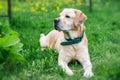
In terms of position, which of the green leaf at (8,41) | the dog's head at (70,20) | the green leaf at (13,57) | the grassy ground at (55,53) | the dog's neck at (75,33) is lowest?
the grassy ground at (55,53)

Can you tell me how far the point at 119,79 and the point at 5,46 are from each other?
2191 millimetres

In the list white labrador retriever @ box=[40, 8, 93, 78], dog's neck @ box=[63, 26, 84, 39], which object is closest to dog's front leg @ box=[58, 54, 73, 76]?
white labrador retriever @ box=[40, 8, 93, 78]

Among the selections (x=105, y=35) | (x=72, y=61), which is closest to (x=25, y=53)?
(x=72, y=61)

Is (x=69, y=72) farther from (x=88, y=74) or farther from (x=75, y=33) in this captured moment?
(x=75, y=33)

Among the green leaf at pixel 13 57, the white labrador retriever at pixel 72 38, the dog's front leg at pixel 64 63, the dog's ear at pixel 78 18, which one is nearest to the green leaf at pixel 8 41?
the green leaf at pixel 13 57

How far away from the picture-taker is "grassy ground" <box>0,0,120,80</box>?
19.3 feet

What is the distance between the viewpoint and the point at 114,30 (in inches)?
416

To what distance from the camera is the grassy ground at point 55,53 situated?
587cm

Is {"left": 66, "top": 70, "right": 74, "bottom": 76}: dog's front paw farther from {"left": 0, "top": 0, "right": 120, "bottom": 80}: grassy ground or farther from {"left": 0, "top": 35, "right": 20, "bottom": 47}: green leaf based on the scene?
{"left": 0, "top": 35, "right": 20, "bottom": 47}: green leaf

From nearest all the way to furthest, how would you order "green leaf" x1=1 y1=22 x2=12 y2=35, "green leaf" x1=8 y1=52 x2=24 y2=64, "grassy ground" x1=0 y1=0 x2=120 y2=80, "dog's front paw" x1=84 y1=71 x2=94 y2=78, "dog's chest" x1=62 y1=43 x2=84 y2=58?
"grassy ground" x1=0 y1=0 x2=120 y2=80
"dog's front paw" x1=84 y1=71 x2=94 y2=78
"green leaf" x1=8 y1=52 x2=24 y2=64
"green leaf" x1=1 y1=22 x2=12 y2=35
"dog's chest" x1=62 y1=43 x2=84 y2=58

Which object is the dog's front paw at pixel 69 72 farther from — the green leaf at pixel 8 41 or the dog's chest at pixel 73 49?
the green leaf at pixel 8 41

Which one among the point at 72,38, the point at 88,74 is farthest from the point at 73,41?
the point at 88,74

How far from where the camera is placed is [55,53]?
7.89 meters

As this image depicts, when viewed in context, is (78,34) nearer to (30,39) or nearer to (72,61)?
(72,61)
